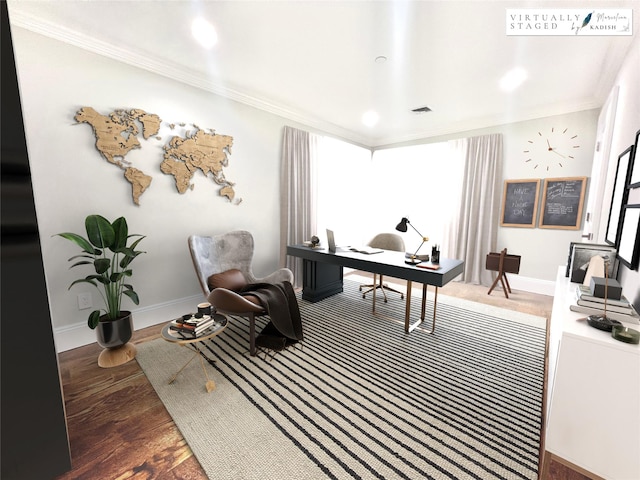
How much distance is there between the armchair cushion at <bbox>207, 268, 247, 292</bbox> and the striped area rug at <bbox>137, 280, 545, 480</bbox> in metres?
0.44

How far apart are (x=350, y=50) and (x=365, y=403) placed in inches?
109

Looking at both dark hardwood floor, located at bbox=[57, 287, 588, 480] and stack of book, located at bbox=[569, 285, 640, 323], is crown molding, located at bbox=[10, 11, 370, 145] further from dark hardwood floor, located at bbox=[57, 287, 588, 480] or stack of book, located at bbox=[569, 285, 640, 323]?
stack of book, located at bbox=[569, 285, 640, 323]

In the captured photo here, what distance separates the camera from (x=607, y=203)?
236 cm

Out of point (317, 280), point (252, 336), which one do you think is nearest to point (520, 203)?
point (317, 280)

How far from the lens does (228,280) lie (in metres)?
2.75

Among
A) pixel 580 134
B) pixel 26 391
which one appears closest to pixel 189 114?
pixel 26 391

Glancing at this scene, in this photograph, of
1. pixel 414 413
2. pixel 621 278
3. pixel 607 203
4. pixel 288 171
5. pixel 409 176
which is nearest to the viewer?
pixel 414 413

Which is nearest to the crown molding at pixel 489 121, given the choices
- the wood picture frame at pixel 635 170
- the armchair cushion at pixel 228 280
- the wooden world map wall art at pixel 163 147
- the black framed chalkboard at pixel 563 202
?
the black framed chalkboard at pixel 563 202

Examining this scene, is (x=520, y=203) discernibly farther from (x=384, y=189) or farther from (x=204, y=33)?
(x=204, y=33)

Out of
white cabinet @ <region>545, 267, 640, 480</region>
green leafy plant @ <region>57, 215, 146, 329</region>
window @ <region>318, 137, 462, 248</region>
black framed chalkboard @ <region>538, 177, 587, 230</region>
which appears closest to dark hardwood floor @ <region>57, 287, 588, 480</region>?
white cabinet @ <region>545, 267, 640, 480</region>

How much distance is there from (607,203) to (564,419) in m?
2.15

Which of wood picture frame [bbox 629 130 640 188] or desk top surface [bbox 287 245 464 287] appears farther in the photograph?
desk top surface [bbox 287 245 464 287]

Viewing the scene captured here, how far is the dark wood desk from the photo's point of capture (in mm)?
2377

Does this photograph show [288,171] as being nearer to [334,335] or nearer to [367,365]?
[334,335]
